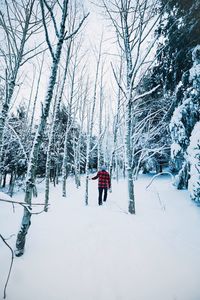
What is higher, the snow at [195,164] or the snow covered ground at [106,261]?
the snow at [195,164]

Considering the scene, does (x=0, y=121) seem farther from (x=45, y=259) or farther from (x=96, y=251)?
(x=96, y=251)

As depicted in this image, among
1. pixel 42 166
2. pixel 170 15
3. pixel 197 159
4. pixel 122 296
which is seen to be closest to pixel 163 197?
pixel 197 159

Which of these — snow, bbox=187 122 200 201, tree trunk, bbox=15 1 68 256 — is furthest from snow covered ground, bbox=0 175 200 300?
snow, bbox=187 122 200 201

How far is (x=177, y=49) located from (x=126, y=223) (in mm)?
6481

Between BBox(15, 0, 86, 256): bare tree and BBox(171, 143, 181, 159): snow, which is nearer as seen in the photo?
BBox(15, 0, 86, 256): bare tree

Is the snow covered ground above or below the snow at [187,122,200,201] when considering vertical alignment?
below

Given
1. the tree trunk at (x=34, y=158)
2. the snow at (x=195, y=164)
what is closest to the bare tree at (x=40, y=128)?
the tree trunk at (x=34, y=158)

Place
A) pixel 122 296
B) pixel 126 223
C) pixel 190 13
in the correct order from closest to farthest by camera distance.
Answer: pixel 122 296
pixel 126 223
pixel 190 13

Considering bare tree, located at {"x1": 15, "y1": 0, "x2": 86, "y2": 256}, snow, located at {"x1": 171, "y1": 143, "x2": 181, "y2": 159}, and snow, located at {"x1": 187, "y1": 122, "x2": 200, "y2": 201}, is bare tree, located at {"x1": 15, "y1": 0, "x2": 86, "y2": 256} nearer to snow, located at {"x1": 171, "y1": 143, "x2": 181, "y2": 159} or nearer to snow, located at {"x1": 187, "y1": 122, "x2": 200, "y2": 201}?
snow, located at {"x1": 187, "y1": 122, "x2": 200, "y2": 201}

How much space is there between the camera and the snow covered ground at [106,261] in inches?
79.6

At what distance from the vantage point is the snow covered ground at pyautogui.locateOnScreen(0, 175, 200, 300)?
6.63 feet

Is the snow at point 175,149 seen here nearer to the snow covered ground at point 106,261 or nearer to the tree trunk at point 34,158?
the snow covered ground at point 106,261

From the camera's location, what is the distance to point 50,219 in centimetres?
446

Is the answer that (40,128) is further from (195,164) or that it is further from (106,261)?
(195,164)
